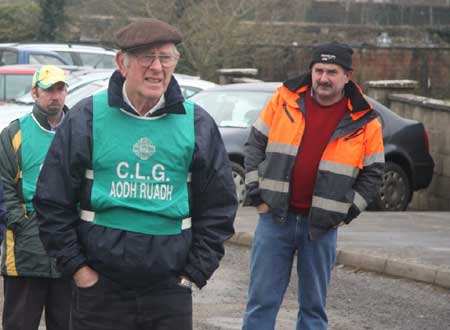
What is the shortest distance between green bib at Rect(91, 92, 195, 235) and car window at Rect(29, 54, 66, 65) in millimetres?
19814

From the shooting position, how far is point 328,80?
689 cm

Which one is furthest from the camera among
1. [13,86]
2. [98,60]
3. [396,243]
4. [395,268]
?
[98,60]

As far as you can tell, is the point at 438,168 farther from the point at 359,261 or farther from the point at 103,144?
the point at 103,144

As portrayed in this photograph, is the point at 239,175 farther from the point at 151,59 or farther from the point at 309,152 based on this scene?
the point at 151,59

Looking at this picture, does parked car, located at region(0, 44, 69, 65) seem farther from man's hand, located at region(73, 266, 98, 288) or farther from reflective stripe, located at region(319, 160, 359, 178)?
man's hand, located at region(73, 266, 98, 288)

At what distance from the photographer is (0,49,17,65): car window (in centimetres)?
2530

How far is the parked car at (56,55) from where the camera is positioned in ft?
81.1

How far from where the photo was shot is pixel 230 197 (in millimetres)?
5102

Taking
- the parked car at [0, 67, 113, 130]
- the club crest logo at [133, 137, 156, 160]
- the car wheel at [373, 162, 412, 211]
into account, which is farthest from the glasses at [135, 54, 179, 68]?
the parked car at [0, 67, 113, 130]

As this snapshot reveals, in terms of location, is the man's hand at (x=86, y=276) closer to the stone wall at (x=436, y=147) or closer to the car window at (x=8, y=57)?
the stone wall at (x=436, y=147)

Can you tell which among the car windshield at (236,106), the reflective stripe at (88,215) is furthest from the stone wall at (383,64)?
the reflective stripe at (88,215)

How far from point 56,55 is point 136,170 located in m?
20.0

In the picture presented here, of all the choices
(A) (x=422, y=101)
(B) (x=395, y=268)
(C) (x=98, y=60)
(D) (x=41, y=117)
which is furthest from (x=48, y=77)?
(C) (x=98, y=60)

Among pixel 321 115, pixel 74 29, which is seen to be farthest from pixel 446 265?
pixel 74 29
